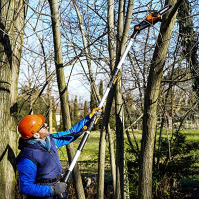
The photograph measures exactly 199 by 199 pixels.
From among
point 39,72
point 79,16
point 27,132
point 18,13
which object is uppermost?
point 79,16

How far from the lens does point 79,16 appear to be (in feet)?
20.4

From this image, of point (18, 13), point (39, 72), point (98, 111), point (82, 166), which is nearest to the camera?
point (98, 111)

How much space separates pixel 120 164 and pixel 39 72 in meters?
3.32

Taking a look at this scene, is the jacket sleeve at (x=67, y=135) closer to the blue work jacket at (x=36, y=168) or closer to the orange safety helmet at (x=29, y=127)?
the blue work jacket at (x=36, y=168)

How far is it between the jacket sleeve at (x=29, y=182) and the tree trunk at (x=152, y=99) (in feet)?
6.37

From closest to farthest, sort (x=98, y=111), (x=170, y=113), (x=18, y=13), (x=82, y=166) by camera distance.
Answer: (x=98, y=111)
(x=18, y=13)
(x=170, y=113)
(x=82, y=166)

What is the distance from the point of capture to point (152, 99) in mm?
4477

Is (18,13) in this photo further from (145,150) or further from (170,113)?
(170,113)

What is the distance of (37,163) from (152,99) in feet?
6.79

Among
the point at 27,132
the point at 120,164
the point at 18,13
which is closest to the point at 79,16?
the point at 18,13

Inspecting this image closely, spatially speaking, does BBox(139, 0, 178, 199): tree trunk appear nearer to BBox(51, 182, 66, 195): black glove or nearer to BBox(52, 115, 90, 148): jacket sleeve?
BBox(52, 115, 90, 148): jacket sleeve

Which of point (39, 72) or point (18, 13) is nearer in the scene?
point (18, 13)

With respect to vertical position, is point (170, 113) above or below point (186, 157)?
above

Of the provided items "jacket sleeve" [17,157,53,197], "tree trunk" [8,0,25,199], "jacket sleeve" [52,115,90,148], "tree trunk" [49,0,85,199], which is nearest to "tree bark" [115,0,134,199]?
"tree trunk" [49,0,85,199]
